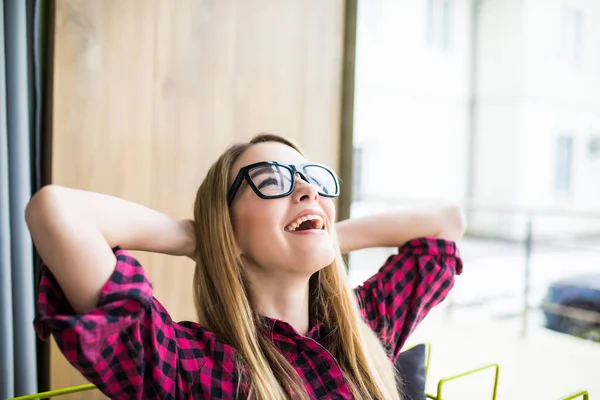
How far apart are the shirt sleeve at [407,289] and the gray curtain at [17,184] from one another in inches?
33.5

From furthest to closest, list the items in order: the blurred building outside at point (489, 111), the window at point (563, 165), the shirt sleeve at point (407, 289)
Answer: the window at point (563, 165), the blurred building outside at point (489, 111), the shirt sleeve at point (407, 289)

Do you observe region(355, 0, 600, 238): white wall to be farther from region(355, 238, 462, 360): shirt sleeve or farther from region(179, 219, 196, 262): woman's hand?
region(179, 219, 196, 262): woman's hand

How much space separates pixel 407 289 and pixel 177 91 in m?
0.88

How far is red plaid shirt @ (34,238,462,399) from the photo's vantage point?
743 millimetres

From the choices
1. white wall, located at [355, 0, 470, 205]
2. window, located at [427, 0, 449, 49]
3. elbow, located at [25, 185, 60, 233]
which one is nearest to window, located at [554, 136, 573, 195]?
white wall, located at [355, 0, 470, 205]

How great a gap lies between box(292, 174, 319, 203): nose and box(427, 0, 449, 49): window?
23.8 feet

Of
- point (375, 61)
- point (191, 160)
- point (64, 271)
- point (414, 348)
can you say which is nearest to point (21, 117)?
point (191, 160)

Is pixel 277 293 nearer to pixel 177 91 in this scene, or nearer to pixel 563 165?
pixel 177 91

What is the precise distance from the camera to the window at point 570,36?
797 cm

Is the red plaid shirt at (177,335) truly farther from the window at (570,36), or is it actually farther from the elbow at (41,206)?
the window at (570,36)

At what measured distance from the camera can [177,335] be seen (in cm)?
91

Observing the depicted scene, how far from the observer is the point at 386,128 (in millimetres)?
7500

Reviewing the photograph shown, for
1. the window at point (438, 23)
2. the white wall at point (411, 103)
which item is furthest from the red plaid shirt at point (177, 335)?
the window at point (438, 23)

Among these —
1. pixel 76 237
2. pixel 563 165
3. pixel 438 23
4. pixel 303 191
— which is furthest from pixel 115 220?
pixel 563 165
